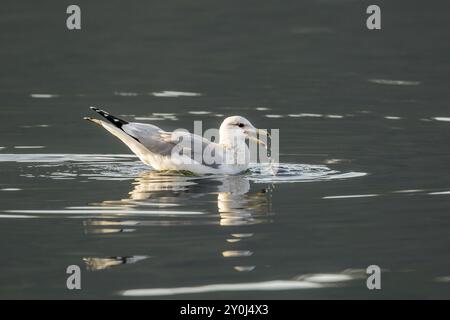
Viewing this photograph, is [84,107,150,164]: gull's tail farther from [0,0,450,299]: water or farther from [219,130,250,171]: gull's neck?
[219,130,250,171]: gull's neck

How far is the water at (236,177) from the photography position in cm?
1056

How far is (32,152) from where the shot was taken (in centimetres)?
1727

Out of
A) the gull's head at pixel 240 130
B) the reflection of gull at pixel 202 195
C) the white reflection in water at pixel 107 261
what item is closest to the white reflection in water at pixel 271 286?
the reflection of gull at pixel 202 195

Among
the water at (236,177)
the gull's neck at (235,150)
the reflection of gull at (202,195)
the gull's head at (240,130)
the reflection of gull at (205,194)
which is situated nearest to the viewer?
the water at (236,177)

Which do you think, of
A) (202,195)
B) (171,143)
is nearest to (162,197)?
(202,195)

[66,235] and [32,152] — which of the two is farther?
[32,152]

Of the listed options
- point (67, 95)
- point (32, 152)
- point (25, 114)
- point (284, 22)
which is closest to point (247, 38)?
point (284, 22)

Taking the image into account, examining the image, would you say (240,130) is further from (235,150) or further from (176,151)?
(176,151)

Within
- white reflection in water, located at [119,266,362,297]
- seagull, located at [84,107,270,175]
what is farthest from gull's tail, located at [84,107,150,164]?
white reflection in water, located at [119,266,362,297]

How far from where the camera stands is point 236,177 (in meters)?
15.8

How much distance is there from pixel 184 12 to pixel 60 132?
1609 centimetres

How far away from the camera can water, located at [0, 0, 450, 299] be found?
10562 millimetres

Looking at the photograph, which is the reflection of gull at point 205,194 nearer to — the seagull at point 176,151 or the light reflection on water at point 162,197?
the light reflection on water at point 162,197

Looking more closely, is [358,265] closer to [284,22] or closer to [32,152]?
[32,152]
